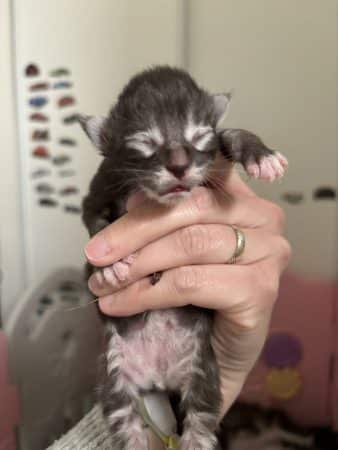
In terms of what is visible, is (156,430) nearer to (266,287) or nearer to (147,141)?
(266,287)

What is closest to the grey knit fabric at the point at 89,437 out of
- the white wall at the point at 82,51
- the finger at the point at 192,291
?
the finger at the point at 192,291

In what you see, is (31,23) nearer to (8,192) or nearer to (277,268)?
(8,192)

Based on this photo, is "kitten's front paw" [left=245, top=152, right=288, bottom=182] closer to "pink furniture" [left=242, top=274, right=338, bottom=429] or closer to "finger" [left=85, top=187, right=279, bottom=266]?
"finger" [left=85, top=187, right=279, bottom=266]

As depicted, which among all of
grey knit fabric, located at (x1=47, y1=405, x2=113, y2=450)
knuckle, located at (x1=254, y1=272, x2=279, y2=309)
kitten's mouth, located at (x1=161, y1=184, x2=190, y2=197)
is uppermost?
kitten's mouth, located at (x1=161, y1=184, x2=190, y2=197)

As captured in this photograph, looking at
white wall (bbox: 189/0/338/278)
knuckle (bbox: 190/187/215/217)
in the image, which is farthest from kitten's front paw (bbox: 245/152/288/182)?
white wall (bbox: 189/0/338/278)

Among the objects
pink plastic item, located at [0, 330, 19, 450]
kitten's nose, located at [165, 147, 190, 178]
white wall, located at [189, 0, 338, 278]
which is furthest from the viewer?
white wall, located at [189, 0, 338, 278]

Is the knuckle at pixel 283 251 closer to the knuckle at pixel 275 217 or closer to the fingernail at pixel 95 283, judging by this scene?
the knuckle at pixel 275 217

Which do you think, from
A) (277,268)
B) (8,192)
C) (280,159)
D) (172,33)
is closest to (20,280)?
(8,192)
